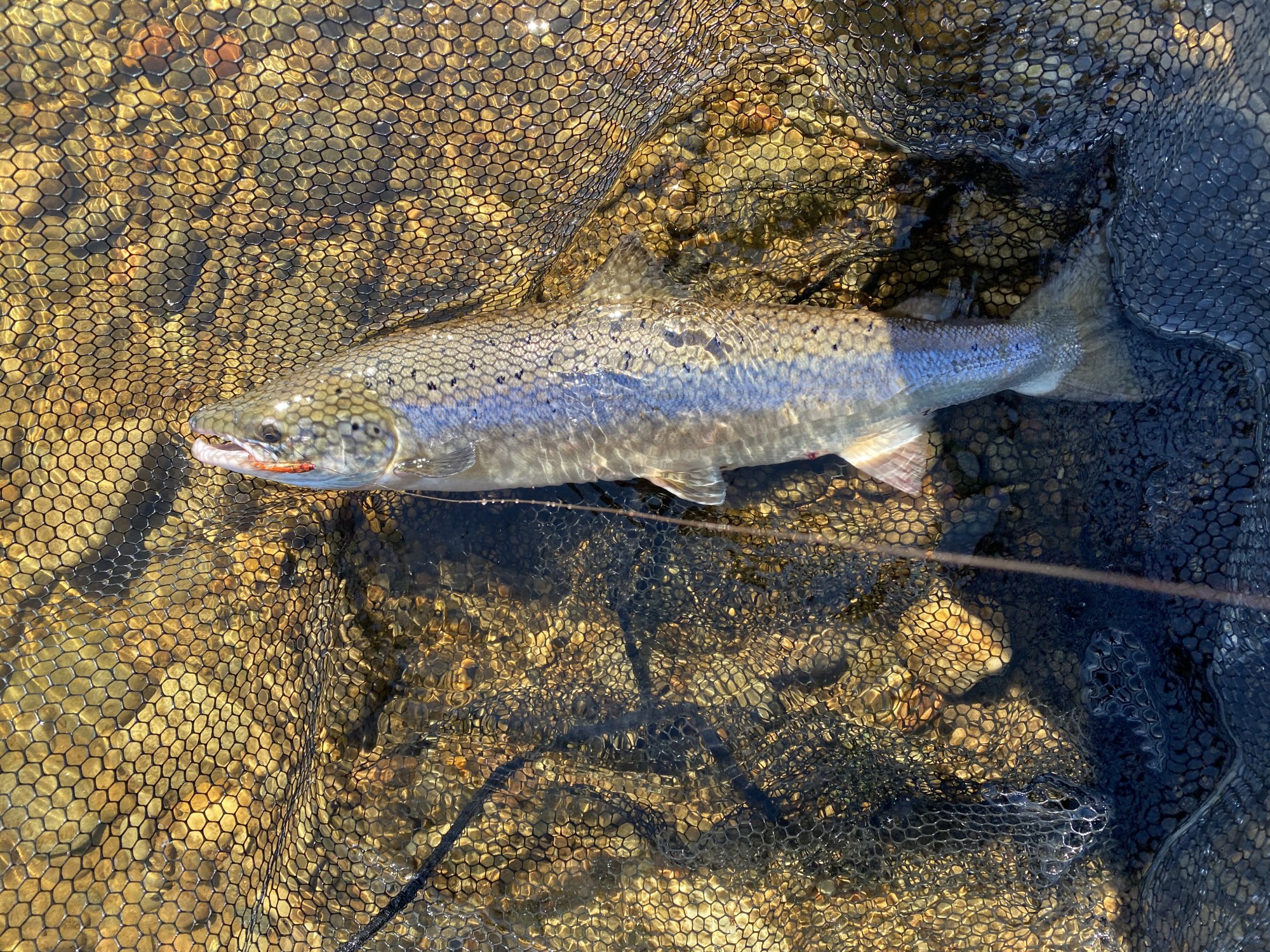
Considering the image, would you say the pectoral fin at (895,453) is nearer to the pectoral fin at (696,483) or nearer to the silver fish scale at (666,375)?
the silver fish scale at (666,375)

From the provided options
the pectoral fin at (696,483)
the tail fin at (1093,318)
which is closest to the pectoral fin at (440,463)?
the pectoral fin at (696,483)

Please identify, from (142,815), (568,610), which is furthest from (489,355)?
(142,815)

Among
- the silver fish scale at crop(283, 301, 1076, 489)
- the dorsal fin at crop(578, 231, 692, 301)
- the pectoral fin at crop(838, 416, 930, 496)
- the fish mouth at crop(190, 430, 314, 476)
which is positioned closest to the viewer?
the fish mouth at crop(190, 430, 314, 476)

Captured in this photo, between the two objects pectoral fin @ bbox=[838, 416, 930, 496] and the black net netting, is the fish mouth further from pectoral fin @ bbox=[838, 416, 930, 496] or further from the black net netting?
pectoral fin @ bbox=[838, 416, 930, 496]

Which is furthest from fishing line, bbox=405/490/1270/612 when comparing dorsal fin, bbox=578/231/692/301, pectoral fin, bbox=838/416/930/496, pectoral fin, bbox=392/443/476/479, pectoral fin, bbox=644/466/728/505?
dorsal fin, bbox=578/231/692/301

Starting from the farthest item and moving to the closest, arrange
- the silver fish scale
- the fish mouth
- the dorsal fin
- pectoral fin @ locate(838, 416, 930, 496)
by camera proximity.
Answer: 1. pectoral fin @ locate(838, 416, 930, 496)
2. the dorsal fin
3. the silver fish scale
4. the fish mouth

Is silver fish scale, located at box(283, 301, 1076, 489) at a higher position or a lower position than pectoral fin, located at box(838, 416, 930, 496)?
higher

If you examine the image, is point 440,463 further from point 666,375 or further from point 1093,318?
point 1093,318
